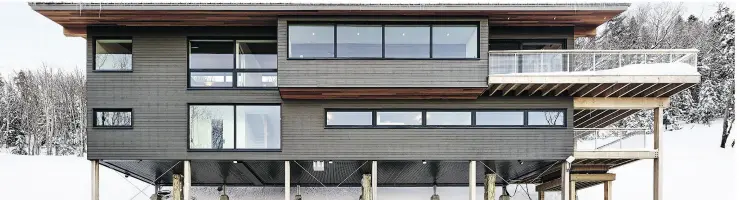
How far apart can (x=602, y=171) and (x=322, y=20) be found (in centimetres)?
912

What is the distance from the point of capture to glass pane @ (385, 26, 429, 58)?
38.1 ft

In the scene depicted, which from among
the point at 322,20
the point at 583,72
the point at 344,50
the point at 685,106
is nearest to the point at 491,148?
the point at 583,72

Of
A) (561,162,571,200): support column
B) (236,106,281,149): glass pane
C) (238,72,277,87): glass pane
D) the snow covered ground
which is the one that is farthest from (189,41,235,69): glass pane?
(561,162,571,200): support column

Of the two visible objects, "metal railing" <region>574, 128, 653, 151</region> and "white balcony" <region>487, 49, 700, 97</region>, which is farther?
"metal railing" <region>574, 128, 653, 151</region>

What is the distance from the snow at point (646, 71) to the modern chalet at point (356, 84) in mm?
25

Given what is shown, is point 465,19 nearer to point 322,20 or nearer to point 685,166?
point 322,20

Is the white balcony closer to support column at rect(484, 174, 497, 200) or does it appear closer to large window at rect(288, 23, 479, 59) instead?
large window at rect(288, 23, 479, 59)

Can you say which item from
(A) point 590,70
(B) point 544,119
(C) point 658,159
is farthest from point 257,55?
(C) point 658,159

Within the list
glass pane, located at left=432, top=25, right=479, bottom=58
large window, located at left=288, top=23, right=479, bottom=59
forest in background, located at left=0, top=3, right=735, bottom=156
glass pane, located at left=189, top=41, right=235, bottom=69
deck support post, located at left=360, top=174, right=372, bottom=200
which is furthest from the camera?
forest in background, located at left=0, top=3, right=735, bottom=156

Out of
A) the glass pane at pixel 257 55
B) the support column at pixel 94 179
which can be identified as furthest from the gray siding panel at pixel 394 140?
the support column at pixel 94 179

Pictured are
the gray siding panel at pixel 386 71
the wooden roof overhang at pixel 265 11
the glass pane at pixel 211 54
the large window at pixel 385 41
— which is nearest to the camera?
the wooden roof overhang at pixel 265 11

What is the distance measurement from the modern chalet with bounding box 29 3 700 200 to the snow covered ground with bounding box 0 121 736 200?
5409mm

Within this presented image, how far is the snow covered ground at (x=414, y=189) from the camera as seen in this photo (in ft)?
59.7

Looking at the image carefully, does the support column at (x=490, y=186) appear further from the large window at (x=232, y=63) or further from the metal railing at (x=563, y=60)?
the large window at (x=232, y=63)
